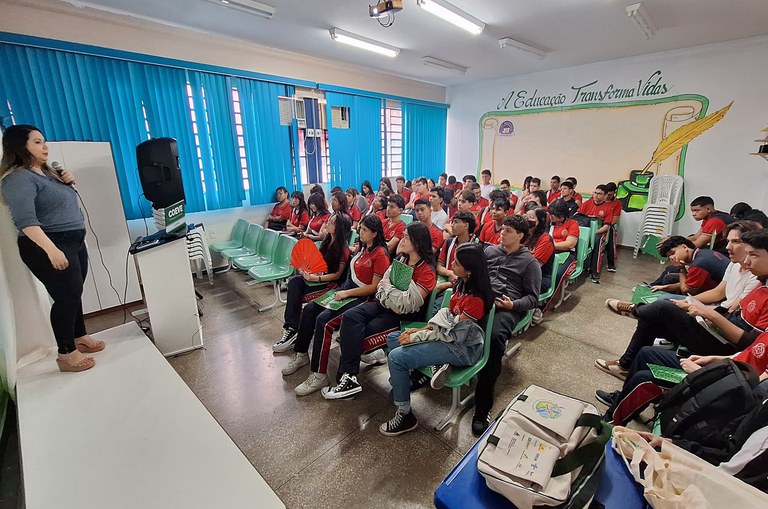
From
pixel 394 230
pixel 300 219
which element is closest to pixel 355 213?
pixel 300 219

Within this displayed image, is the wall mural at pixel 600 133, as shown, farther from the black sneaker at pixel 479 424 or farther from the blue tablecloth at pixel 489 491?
the blue tablecloth at pixel 489 491

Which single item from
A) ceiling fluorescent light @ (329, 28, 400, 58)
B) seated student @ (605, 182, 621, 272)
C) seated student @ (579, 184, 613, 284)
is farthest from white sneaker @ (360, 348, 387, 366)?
seated student @ (605, 182, 621, 272)

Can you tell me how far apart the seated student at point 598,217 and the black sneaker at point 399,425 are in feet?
12.2

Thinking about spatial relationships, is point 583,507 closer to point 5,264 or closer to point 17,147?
point 17,147

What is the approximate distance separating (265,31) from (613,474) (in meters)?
5.27

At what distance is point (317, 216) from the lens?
4.70 meters

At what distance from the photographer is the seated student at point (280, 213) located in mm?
5379

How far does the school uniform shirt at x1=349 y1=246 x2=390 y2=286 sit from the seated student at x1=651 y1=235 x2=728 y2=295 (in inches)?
92.8

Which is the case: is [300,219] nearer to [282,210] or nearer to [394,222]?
[282,210]

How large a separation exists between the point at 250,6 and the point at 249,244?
2737mm

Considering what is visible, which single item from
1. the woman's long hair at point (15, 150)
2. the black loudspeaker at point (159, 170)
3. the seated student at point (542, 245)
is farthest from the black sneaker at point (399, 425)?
the woman's long hair at point (15, 150)

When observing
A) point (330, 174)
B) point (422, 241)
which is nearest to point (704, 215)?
point (422, 241)

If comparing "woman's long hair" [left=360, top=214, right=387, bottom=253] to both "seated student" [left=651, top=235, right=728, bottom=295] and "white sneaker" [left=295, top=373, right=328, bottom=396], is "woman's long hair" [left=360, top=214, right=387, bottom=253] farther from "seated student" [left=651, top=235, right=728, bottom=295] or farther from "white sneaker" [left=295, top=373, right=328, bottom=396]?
"seated student" [left=651, top=235, right=728, bottom=295]

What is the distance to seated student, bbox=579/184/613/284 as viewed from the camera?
472 centimetres
